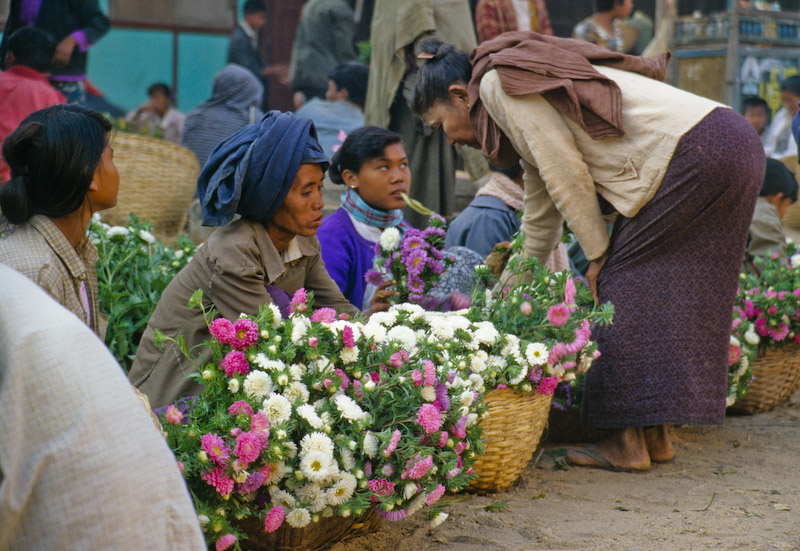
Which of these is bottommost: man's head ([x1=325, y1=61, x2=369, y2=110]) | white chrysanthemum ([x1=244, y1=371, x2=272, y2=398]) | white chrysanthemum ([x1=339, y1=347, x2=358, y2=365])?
white chrysanthemum ([x1=244, y1=371, x2=272, y2=398])

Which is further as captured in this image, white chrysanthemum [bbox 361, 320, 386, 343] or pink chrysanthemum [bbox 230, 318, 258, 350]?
white chrysanthemum [bbox 361, 320, 386, 343]

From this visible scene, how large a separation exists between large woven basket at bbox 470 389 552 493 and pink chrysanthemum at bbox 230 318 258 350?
90cm

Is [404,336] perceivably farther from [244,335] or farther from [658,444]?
[658,444]

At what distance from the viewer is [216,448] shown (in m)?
2.06

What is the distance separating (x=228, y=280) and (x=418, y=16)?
340cm

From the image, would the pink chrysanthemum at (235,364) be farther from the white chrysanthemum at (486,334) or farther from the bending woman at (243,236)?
the white chrysanthemum at (486,334)

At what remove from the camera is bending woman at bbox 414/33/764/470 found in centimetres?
316

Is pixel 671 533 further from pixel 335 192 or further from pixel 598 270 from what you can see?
pixel 335 192

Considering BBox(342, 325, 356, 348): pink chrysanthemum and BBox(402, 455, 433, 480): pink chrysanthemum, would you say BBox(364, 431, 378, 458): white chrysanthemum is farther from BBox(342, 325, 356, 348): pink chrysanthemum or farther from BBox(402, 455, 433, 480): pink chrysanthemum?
BBox(342, 325, 356, 348): pink chrysanthemum

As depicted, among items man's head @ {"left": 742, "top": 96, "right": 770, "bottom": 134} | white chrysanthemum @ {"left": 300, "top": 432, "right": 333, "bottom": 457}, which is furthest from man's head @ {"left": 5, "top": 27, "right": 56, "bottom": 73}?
man's head @ {"left": 742, "top": 96, "right": 770, "bottom": 134}

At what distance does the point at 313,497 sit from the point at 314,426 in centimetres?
18

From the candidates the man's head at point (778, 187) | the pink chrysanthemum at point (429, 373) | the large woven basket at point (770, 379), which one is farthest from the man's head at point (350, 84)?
the pink chrysanthemum at point (429, 373)

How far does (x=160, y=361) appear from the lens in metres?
2.80

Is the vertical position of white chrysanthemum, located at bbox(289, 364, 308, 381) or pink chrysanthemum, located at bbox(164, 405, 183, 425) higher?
white chrysanthemum, located at bbox(289, 364, 308, 381)
